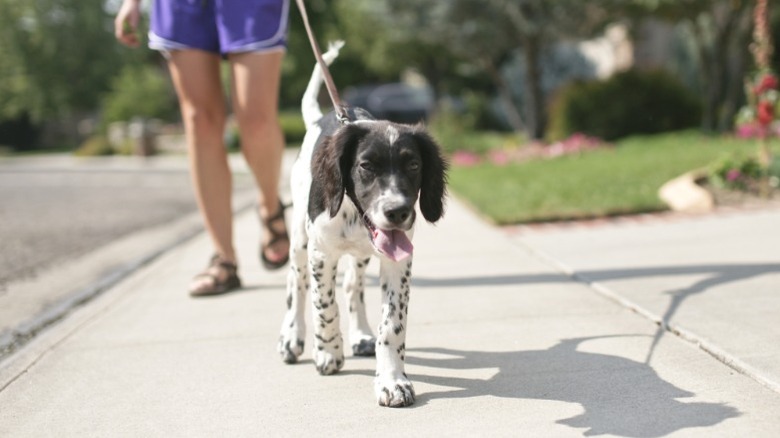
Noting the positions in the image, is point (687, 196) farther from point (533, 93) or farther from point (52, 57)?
point (52, 57)

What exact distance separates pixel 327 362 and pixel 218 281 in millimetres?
1856

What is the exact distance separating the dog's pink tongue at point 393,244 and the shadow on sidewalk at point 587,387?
0.58 metres

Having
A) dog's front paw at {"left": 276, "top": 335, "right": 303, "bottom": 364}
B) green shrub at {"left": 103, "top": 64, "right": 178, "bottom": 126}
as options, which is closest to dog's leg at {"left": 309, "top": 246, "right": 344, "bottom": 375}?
dog's front paw at {"left": 276, "top": 335, "right": 303, "bottom": 364}

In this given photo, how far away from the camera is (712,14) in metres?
15.7

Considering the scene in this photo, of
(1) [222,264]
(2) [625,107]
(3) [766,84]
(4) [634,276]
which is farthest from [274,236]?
(2) [625,107]

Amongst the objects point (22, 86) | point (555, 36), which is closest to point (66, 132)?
point (22, 86)

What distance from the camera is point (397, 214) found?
9.84 feet

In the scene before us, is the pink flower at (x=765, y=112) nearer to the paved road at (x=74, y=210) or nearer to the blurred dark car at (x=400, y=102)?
the paved road at (x=74, y=210)

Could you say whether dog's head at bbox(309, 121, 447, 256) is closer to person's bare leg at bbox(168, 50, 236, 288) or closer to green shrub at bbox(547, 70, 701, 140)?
person's bare leg at bbox(168, 50, 236, 288)

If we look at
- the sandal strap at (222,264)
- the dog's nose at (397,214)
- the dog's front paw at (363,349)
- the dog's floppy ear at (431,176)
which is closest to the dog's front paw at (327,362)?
the dog's front paw at (363,349)

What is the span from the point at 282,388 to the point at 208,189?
2.18 meters

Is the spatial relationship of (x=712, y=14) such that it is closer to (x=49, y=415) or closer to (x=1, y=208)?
(x=1, y=208)

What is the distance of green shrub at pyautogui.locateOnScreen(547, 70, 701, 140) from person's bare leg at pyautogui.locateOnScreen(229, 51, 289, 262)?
11.9 m

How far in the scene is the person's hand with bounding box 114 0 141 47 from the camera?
17.8ft
